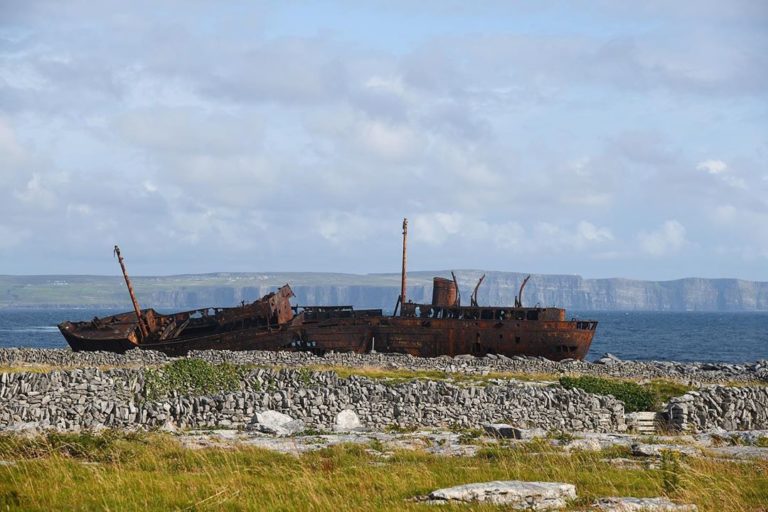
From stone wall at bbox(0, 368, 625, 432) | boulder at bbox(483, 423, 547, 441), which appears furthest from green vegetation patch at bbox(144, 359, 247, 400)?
boulder at bbox(483, 423, 547, 441)

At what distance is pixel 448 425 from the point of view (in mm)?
26422

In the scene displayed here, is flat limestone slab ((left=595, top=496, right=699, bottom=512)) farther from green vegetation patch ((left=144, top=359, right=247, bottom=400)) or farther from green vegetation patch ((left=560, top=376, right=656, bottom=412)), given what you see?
green vegetation patch ((left=560, top=376, right=656, bottom=412))

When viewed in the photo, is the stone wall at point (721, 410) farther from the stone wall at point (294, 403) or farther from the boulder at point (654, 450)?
the boulder at point (654, 450)

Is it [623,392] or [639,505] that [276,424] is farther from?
[623,392]

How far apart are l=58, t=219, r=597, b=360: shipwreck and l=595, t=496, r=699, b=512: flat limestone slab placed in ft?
148

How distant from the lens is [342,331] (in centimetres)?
6122

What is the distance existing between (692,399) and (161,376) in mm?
16268

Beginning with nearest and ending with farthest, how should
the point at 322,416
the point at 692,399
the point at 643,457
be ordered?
the point at 643,457
the point at 322,416
the point at 692,399

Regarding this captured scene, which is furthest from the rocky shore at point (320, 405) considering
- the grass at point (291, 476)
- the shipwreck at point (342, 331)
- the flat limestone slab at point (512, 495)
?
the shipwreck at point (342, 331)

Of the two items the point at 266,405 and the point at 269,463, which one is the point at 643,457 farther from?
the point at 266,405

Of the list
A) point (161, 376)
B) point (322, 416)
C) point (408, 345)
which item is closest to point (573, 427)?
point (322, 416)

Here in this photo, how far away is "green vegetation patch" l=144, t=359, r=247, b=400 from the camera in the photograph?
26469mm

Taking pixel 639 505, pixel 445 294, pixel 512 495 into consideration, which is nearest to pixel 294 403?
pixel 512 495

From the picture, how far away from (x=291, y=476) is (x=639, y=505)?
6.06 m
